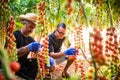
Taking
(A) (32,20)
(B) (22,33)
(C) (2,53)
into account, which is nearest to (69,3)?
(A) (32,20)

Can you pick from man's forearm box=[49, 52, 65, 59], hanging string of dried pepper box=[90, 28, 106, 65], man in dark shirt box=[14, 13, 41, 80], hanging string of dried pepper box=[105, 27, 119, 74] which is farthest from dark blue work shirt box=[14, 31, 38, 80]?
hanging string of dried pepper box=[90, 28, 106, 65]

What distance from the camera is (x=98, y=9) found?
1.94m

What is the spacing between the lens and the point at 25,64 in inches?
116

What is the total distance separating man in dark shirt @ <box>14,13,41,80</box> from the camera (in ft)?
8.83

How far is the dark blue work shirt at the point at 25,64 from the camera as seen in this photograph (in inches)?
111

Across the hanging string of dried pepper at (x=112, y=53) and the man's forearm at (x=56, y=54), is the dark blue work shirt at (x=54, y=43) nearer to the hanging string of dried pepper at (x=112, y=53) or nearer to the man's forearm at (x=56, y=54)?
the man's forearm at (x=56, y=54)

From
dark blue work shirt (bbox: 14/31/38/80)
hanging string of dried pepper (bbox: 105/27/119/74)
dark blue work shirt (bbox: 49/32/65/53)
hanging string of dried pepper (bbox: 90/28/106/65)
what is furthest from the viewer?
dark blue work shirt (bbox: 49/32/65/53)

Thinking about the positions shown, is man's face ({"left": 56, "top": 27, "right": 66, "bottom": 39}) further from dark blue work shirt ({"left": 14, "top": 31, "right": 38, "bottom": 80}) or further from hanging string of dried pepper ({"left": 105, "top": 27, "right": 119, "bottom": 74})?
hanging string of dried pepper ({"left": 105, "top": 27, "right": 119, "bottom": 74})

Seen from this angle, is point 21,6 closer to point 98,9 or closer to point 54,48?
point 54,48

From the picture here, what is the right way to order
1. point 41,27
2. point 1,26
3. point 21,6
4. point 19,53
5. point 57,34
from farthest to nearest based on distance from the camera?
point 21,6
point 57,34
point 19,53
point 41,27
point 1,26

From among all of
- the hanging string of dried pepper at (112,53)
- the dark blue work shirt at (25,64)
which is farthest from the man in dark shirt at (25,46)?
the hanging string of dried pepper at (112,53)

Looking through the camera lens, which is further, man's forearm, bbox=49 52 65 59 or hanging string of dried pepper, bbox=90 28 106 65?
man's forearm, bbox=49 52 65 59

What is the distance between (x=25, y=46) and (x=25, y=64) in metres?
0.27

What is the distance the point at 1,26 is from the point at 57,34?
5.51 ft
